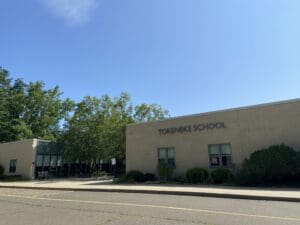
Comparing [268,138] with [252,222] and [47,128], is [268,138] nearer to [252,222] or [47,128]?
[252,222]

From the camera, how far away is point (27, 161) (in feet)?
109

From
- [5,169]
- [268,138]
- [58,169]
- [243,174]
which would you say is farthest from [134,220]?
[5,169]

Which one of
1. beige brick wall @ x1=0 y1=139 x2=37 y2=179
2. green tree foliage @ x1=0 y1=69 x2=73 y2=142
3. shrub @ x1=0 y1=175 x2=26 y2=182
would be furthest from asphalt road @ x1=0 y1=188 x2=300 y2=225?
green tree foliage @ x1=0 y1=69 x2=73 y2=142

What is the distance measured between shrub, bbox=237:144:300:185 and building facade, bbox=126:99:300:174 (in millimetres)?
2120

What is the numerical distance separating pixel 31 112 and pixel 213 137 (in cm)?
4102

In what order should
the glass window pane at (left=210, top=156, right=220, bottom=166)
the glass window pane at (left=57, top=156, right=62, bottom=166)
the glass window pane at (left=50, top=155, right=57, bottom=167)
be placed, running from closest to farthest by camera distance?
1. the glass window pane at (left=210, top=156, right=220, bottom=166)
2. the glass window pane at (left=50, top=155, right=57, bottom=167)
3. the glass window pane at (left=57, top=156, right=62, bottom=166)

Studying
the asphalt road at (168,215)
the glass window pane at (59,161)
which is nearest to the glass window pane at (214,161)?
the asphalt road at (168,215)

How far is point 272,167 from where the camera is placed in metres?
16.1

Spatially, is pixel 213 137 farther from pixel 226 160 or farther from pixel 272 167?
pixel 272 167

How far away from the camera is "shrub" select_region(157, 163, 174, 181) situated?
71.5 feet

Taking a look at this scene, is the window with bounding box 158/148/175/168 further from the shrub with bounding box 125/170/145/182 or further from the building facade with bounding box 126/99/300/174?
the shrub with bounding box 125/170/145/182

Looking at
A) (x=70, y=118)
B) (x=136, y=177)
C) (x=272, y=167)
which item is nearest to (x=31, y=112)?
(x=70, y=118)

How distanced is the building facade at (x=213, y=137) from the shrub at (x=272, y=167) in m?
2.12

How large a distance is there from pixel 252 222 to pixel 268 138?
1266 cm
